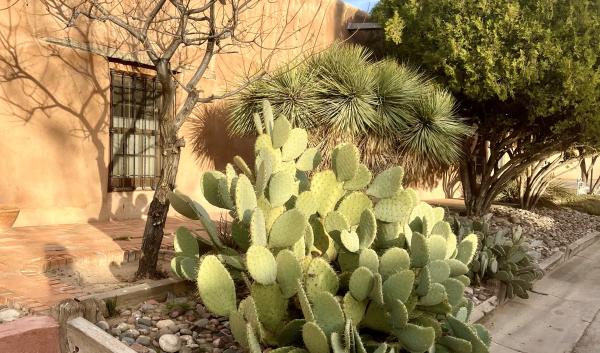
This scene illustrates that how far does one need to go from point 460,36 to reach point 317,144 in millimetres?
2746

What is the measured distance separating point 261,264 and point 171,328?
94cm

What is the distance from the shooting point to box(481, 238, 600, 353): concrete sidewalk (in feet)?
12.9

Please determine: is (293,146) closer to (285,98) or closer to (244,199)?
(244,199)

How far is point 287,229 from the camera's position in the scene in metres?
2.60

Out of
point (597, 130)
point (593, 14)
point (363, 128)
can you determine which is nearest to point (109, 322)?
point (363, 128)

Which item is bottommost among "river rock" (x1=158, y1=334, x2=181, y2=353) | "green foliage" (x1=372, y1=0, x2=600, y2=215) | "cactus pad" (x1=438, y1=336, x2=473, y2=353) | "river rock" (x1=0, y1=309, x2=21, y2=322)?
"river rock" (x1=0, y1=309, x2=21, y2=322)

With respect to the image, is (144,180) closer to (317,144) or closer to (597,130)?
(317,144)

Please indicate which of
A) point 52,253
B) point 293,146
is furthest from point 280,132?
point 52,253

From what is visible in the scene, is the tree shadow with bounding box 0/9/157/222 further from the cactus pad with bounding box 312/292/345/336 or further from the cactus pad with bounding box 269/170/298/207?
the cactus pad with bounding box 312/292/345/336

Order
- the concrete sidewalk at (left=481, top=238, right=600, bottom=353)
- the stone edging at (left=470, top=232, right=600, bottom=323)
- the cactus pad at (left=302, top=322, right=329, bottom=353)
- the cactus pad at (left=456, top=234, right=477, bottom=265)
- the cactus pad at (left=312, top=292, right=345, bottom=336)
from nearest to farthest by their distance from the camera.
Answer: the cactus pad at (left=302, top=322, right=329, bottom=353), the cactus pad at (left=312, top=292, right=345, bottom=336), the cactus pad at (left=456, top=234, right=477, bottom=265), the concrete sidewalk at (left=481, top=238, right=600, bottom=353), the stone edging at (left=470, top=232, right=600, bottom=323)

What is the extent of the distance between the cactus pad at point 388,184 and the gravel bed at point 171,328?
127 centimetres

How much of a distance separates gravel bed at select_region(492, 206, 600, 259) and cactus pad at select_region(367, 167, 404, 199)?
15.1 ft

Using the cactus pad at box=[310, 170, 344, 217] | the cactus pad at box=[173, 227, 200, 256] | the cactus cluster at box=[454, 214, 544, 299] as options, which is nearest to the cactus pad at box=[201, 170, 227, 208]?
the cactus pad at box=[173, 227, 200, 256]

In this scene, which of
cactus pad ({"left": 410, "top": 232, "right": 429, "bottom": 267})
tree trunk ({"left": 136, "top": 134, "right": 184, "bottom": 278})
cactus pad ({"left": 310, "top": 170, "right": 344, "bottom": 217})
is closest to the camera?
cactus pad ({"left": 410, "top": 232, "right": 429, "bottom": 267})
